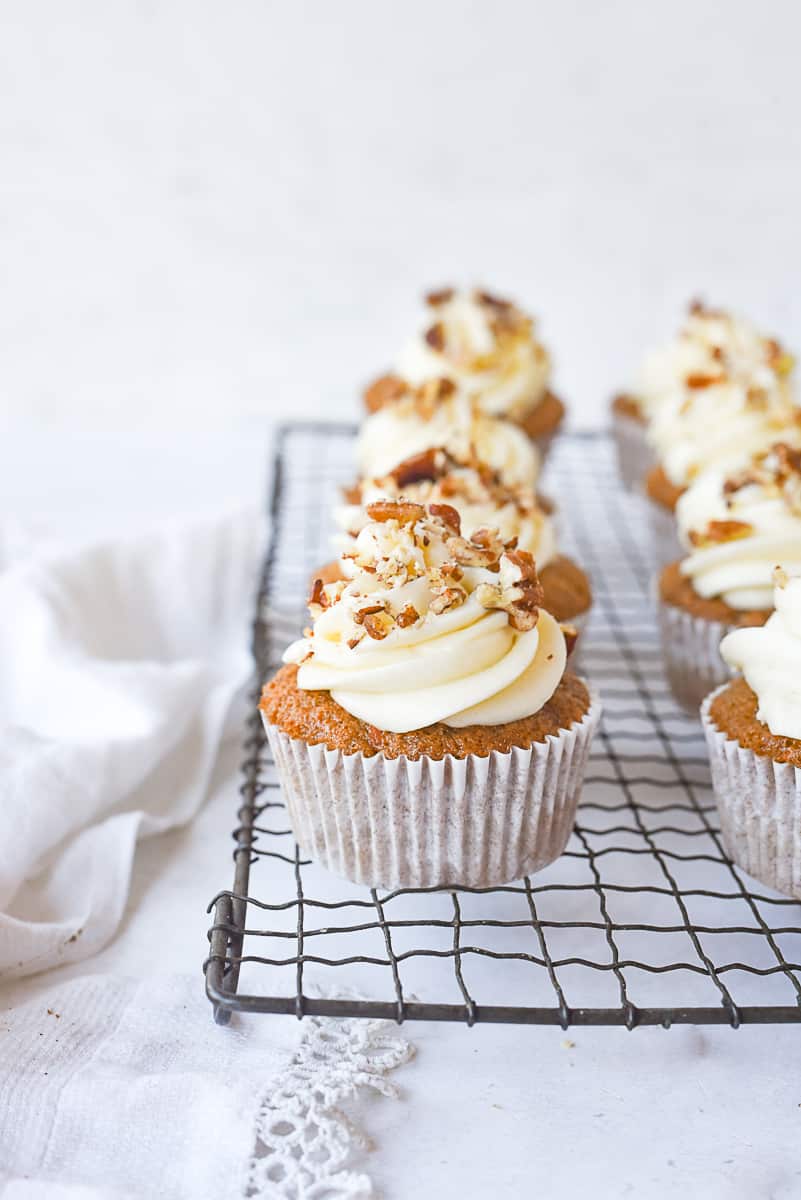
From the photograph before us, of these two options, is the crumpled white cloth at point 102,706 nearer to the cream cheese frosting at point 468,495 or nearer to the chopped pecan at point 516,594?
the cream cheese frosting at point 468,495

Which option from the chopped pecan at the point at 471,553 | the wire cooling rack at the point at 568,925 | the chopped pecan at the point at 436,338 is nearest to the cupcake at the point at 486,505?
the wire cooling rack at the point at 568,925

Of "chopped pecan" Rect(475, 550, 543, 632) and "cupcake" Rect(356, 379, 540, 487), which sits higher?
"chopped pecan" Rect(475, 550, 543, 632)

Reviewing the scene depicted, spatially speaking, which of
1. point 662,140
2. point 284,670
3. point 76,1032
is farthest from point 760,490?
point 662,140

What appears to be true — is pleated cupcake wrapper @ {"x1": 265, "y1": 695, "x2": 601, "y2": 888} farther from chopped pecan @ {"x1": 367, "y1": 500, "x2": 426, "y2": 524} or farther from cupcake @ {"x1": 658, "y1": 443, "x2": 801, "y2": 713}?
cupcake @ {"x1": 658, "y1": 443, "x2": 801, "y2": 713}

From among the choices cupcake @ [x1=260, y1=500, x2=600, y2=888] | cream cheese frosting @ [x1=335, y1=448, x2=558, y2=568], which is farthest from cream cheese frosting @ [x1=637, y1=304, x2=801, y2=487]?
cupcake @ [x1=260, y1=500, x2=600, y2=888]

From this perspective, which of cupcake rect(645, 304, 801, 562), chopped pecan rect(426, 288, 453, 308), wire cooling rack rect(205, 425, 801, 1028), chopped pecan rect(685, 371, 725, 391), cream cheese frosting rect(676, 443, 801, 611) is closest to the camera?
wire cooling rack rect(205, 425, 801, 1028)

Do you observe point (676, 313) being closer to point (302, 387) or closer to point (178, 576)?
point (302, 387)

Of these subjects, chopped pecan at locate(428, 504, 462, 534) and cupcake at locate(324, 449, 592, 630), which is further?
cupcake at locate(324, 449, 592, 630)
